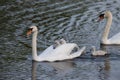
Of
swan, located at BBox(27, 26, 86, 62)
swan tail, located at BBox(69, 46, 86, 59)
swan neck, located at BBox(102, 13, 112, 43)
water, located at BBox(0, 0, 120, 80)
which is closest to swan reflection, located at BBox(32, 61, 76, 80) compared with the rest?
water, located at BBox(0, 0, 120, 80)

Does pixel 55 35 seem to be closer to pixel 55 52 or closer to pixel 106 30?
pixel 106 30

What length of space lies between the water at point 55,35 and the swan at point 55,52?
6.6 inches

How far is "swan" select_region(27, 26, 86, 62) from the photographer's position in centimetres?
1780

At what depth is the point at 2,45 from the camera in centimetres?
1947

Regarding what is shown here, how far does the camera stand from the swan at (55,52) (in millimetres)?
17797

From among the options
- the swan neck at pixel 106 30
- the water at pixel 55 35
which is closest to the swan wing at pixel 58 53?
the water at pixel 55 35

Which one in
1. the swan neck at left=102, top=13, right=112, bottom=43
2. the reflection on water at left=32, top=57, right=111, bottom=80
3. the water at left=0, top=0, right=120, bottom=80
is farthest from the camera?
the swan neck at left=102, top=13, right=112, bottom=43

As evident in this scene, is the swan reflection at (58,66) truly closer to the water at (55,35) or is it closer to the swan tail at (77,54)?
the water at (55,35)

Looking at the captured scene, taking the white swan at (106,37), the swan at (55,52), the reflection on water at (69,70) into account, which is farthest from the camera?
the white swan at (106,37)

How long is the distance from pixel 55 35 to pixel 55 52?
2.72 meters

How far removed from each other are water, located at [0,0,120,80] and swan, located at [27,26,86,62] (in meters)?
0.17

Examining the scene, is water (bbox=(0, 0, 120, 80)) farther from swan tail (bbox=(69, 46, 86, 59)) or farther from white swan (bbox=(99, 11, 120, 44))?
white swan (bbox=(99, 11, 120, 44))

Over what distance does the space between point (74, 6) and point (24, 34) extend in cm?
523

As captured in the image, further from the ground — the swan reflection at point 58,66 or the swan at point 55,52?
the swan at point 55,52
